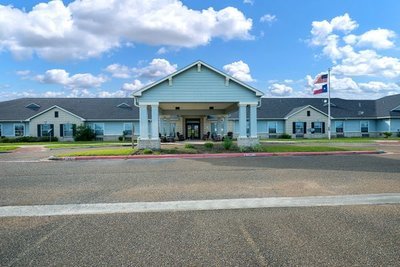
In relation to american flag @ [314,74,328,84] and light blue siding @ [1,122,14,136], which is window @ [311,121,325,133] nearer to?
american flag @ [314,74,328,84]

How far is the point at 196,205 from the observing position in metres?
6.36

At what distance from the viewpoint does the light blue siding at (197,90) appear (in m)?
19.5

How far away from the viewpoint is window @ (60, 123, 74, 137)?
1479 inches

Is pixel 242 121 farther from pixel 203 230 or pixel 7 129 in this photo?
pixel 7 129

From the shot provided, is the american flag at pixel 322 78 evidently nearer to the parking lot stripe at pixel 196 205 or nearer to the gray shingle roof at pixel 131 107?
the gray shingle roof at pixel 131 107

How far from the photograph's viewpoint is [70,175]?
10.5 meters

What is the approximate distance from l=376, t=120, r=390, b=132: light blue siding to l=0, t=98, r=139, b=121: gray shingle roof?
35077 millimetres

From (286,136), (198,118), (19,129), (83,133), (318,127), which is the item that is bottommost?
(286,136)

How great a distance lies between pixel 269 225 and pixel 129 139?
111 feet

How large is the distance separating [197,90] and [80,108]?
2738 centimetres

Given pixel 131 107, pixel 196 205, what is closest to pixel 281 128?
pixel 131 107

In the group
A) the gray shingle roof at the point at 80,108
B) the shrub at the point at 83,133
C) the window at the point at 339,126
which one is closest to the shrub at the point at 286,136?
the window at the point at 339,126

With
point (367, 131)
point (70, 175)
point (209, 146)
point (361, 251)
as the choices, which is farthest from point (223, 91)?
point (367, 131)

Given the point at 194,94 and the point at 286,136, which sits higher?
the point at 194,94
